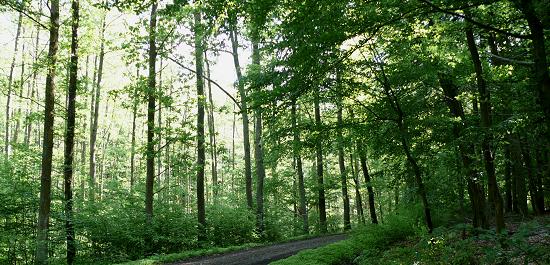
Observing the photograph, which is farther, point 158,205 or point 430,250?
point 158,205

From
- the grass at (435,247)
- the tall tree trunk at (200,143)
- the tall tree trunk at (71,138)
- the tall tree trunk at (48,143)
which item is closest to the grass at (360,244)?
the grass at (435,247)

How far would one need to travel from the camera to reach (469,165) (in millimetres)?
7777

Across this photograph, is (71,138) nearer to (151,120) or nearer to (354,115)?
(151,120)

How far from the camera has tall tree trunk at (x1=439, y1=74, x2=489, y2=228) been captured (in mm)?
8320

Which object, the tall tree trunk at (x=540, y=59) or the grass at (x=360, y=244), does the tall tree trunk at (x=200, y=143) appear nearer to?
the grass at (x=360, y=244)

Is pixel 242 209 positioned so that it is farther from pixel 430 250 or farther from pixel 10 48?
pixel 10 48

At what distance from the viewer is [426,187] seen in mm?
10594

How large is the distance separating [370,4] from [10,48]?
3213 centimetres

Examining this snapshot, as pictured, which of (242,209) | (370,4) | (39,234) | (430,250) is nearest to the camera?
(370,4)

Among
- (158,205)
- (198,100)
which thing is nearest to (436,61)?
(198,100)

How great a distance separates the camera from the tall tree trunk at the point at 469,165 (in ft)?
27.3

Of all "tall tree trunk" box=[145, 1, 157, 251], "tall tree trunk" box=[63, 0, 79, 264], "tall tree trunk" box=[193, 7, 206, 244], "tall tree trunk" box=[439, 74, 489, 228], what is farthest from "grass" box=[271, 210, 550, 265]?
"tall tree trunk" box=[63, 0, 79, 264]

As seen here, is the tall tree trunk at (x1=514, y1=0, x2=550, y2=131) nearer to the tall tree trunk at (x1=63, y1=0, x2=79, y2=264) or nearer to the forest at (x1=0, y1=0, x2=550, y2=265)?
the forest at (x1=0, y1=0, x2=550, y2=265)

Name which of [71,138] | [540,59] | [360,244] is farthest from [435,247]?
[71,138]
